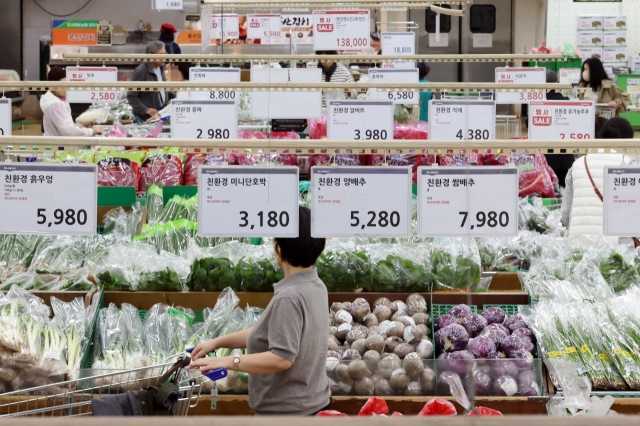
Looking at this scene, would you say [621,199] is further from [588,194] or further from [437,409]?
[588,194]

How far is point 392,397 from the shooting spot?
A: 3.39 meters

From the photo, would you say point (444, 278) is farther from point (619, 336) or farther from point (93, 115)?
point (93, 115)

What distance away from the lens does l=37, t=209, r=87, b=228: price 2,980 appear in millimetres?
3004

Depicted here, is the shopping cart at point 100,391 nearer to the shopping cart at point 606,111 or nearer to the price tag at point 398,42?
the price tag at point 398,42

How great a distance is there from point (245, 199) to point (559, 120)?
3114mm

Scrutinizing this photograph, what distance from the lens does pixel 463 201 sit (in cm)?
303

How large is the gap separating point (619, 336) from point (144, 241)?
2.55 meters

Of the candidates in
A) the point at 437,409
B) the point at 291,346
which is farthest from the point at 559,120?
the point at 291,346

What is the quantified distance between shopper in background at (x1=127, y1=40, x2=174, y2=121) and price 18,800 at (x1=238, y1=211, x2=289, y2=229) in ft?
20.3

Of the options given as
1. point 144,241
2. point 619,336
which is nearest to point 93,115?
point 144,241

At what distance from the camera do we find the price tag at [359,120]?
5645mm

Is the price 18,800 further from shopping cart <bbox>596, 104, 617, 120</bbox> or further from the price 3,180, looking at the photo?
shopping cart <bbox>596, 104, 617, 120</bbox>

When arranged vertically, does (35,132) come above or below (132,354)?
above

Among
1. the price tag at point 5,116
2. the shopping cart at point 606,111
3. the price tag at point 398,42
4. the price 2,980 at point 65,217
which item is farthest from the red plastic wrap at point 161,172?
the shopping cart at point 606,111
